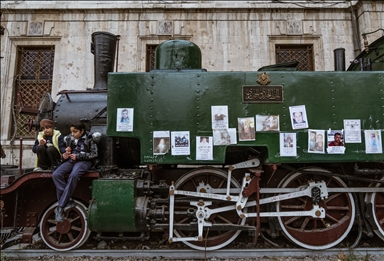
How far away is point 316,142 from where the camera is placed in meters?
3.15

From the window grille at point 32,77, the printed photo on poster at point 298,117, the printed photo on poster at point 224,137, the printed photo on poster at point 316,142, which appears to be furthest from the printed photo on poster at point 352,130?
the window grille at point 32,77

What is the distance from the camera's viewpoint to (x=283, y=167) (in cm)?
356

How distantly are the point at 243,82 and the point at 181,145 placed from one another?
3.48 feet

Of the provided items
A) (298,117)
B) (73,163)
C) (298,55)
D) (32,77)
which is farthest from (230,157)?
(32,77)

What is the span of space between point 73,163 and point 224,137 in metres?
1.94

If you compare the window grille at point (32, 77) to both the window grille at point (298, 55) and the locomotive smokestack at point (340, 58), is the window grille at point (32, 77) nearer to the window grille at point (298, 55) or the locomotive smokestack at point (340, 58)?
the window grille at point (298, 55)

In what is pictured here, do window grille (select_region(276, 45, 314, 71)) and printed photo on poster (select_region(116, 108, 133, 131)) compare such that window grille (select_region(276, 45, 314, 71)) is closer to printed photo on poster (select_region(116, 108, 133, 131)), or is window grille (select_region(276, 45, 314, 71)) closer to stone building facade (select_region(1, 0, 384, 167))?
Result: stone building facade (select_region(1, 0, 384, 167))

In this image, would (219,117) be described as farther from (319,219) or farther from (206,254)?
Result: (319,219)

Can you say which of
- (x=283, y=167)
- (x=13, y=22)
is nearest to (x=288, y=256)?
(x=283, y=167)

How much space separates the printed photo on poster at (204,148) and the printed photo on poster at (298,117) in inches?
39.1

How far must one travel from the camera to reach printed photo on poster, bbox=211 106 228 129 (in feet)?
10.4

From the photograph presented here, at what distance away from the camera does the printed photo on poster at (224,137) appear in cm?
316

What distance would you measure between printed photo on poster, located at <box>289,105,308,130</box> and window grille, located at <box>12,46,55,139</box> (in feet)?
24.4

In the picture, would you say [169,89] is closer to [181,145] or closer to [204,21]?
[181,145]
